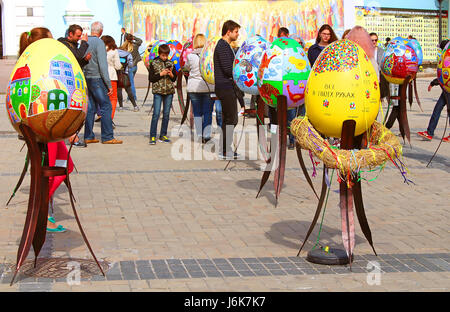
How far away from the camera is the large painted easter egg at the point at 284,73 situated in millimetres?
8125

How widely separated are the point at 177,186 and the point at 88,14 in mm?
29696

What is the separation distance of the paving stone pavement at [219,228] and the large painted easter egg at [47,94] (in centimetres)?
112

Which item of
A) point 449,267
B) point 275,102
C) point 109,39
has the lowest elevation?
point 449,267

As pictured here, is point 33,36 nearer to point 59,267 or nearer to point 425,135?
point 59,267

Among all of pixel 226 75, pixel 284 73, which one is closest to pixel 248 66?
pixel 226 75

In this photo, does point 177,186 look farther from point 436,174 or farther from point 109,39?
point 109,39

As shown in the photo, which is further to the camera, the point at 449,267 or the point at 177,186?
the point at 177,186

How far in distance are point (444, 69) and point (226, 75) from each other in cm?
297

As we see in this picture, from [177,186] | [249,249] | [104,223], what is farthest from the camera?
[177,186]

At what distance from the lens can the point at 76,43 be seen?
37.0 ft

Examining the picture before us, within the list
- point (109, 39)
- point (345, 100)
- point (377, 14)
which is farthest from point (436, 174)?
point (377, 14)

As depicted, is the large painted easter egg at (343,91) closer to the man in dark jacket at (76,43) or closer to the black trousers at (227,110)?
the black trousers at (227,110)

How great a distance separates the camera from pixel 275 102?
830 cm

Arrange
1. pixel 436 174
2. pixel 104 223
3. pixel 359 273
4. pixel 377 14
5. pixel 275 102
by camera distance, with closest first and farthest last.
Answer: pixel 359 273
pixel 104 223
pixel 275 102
pixel 436 174
pixel 377 14
